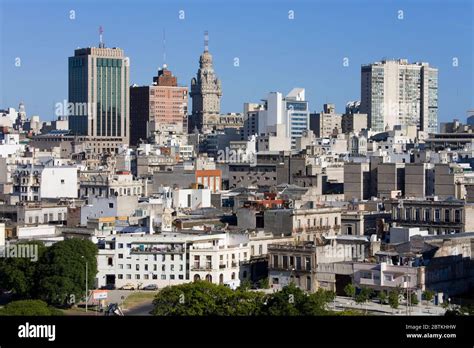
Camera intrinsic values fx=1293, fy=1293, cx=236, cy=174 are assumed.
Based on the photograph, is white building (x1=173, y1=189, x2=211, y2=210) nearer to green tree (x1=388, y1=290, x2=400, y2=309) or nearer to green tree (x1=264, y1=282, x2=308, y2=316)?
green tree (x1=388, y1=290, x2=400, y2=309)

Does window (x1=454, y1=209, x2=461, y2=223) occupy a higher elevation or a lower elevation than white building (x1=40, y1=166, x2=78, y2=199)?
lower

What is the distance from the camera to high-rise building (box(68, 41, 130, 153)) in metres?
78.9

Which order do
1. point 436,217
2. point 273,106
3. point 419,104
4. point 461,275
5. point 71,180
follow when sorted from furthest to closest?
point 419,104
point 273,106
point 71,180
point 436,217
point 461,275

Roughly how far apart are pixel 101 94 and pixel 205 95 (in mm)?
19573

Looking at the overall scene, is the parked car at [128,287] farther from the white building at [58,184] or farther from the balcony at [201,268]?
the white building at [58,184]

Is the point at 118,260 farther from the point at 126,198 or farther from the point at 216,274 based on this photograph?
the point at 126,198

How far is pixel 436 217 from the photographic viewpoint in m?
30.0

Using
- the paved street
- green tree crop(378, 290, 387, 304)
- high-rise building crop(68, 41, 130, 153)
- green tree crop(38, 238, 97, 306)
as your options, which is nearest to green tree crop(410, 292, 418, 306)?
the paved street

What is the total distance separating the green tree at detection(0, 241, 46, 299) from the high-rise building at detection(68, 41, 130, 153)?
5415 centimetres

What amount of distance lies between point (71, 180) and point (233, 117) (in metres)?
59.6

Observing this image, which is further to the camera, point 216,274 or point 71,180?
point 71,180

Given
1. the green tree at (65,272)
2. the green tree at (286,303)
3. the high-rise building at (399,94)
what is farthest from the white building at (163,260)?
the high-rise building at (399,94)
